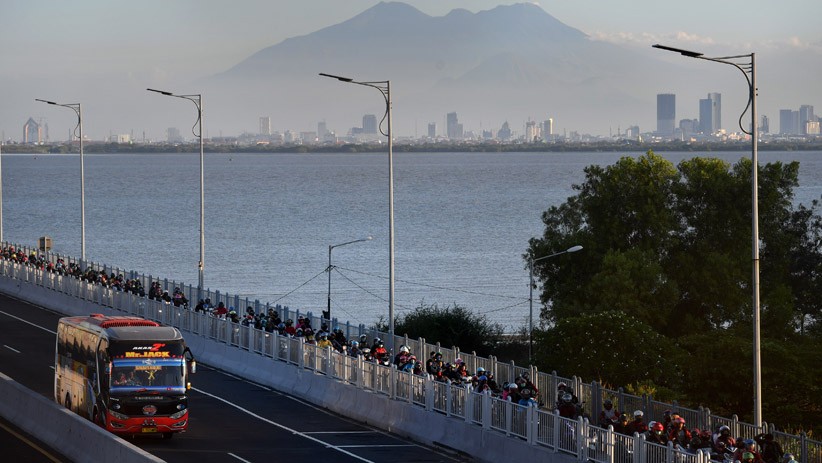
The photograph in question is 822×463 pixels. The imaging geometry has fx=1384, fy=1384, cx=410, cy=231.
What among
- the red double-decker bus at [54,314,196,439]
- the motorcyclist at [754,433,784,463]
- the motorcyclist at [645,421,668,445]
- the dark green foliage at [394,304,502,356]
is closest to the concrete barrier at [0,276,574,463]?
the red double-decker bus at [54,314,196,439]

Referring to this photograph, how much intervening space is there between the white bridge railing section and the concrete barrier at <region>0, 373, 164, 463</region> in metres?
7.31

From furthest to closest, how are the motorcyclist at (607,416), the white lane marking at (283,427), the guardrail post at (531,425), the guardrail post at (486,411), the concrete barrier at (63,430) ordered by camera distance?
the white lane marking at (283,427), the guardrail post at (486,411), the guardrail post at (531,425), the motorcyclist at (607,416), the concrete barrier at (63,430)

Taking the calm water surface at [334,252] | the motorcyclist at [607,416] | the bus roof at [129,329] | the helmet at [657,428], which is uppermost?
the bus roof at [129,329]

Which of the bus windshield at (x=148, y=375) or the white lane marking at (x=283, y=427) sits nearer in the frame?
the bus windshield at (x=148, y=375)

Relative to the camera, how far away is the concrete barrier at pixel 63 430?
77.9 ft

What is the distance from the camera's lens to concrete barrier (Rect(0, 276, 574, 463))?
88.4 feet

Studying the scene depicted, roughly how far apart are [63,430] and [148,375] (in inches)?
84.0

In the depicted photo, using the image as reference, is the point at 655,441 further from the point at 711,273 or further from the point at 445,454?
the point at 711,273

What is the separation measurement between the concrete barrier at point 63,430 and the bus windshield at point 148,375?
1.28m

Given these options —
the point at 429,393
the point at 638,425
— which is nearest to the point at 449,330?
the point at 429,393

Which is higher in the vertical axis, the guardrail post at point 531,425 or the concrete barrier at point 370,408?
the guardrail post at point 531,425

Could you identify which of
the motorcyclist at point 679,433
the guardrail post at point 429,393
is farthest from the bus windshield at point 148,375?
the motorcyclist at point 679,433

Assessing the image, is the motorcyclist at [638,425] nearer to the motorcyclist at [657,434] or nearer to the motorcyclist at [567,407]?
the motorcyclist at [657,434]

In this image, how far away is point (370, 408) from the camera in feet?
108
